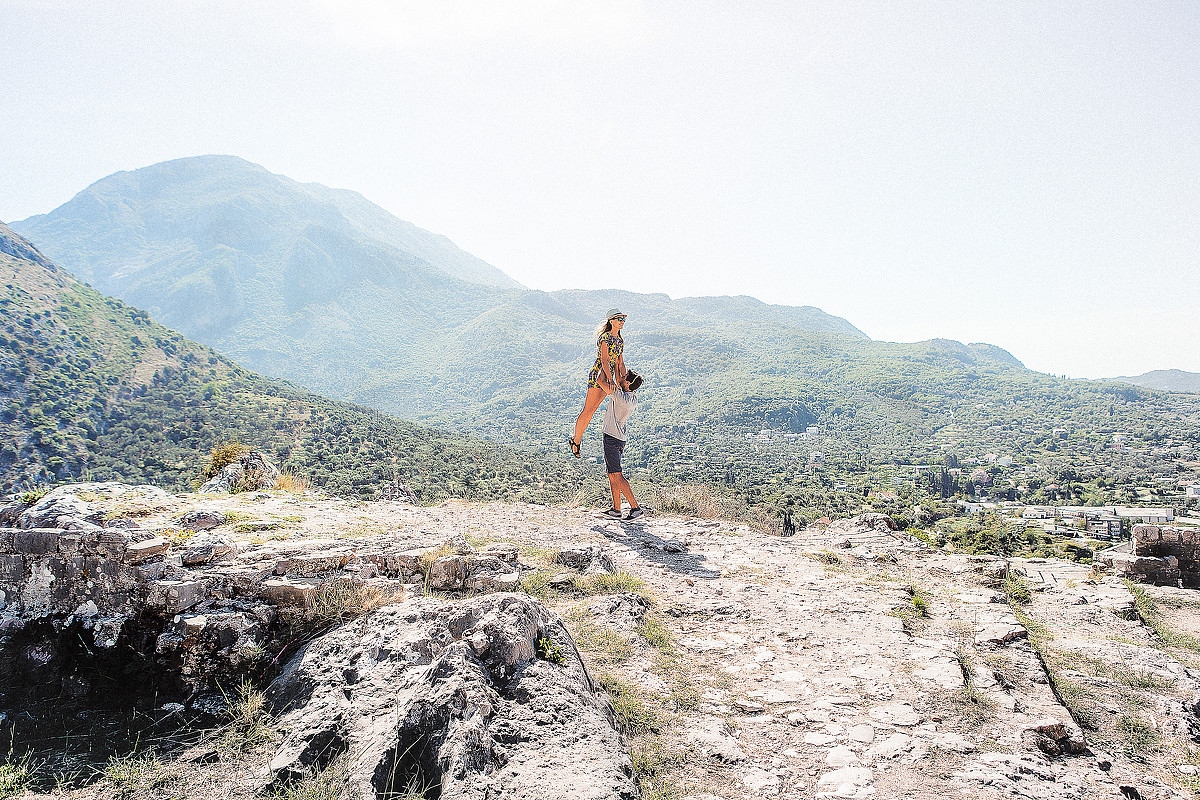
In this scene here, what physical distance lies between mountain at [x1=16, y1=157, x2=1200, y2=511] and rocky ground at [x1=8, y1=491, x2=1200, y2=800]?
13.5 metres

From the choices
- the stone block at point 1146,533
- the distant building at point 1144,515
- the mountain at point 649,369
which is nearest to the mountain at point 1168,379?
the mountain at point 649,369

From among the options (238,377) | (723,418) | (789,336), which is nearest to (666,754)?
(238,377)

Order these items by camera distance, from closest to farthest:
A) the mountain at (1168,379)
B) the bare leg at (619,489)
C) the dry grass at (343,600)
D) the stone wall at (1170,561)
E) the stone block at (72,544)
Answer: the dry grass at (343,600) → the stone block at (72,544) → the stone wall at (1170,561) → the bare leg at (619,489) → the mountain at (1168,379)

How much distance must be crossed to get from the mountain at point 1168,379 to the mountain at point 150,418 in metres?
185

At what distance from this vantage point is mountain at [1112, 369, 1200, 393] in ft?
490

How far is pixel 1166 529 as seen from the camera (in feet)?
29.8

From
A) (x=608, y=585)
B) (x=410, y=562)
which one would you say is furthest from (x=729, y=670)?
(x=410, y=562)

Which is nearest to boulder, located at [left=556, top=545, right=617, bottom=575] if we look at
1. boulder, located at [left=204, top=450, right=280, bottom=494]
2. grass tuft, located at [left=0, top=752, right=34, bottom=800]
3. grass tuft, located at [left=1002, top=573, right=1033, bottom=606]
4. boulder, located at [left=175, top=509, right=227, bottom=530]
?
boulder, located at [left=175, top=509, right=227, bottom=530]

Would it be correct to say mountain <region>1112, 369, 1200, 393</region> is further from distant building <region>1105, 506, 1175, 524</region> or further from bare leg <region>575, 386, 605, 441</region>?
bare leg <region>575, 386, 605, 441</region>

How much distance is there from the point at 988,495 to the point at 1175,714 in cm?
4770

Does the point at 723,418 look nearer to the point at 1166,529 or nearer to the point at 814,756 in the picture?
the point at 1166,529

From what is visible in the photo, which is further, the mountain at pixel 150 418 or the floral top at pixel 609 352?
the mountain at pixel 150 418

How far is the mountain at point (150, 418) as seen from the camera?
25.3 metres

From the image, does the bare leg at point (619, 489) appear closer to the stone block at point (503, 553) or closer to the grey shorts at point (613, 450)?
the grey shorts at point (613, 450)
